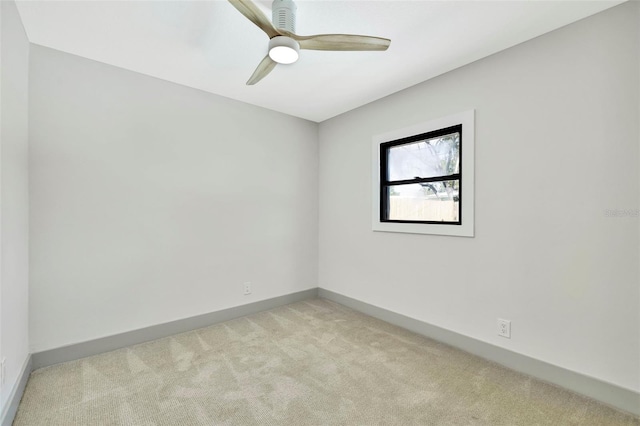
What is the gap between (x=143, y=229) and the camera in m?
2.65

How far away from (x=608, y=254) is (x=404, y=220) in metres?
1.57

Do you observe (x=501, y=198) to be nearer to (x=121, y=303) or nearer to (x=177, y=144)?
(x=177, y=144)

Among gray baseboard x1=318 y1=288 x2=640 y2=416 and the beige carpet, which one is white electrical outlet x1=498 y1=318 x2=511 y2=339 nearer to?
gray baseboard x1=318 y1=288 x2=640 y2=416

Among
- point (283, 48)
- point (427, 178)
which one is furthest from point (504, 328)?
point (283, 48)

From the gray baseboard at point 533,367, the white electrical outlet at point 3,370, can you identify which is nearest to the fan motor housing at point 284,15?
the white electrical outlet at point 3,370

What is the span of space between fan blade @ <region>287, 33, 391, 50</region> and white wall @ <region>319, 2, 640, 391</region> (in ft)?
2.63

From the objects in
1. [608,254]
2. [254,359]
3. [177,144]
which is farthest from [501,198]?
[177,144]

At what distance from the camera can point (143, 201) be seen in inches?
104

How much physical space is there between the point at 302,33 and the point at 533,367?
→ 114 inches

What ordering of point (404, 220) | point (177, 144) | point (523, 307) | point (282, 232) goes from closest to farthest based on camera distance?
1. point (523, 307)
2. point (177, 144)
3. point (404, 220)
4. point (282, 232)

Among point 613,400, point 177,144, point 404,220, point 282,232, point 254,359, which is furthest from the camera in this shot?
point 282,232

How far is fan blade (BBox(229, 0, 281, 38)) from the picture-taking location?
4.56 ft

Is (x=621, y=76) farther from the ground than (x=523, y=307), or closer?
farther from the ground

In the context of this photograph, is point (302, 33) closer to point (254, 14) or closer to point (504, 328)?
point (254, 14)
